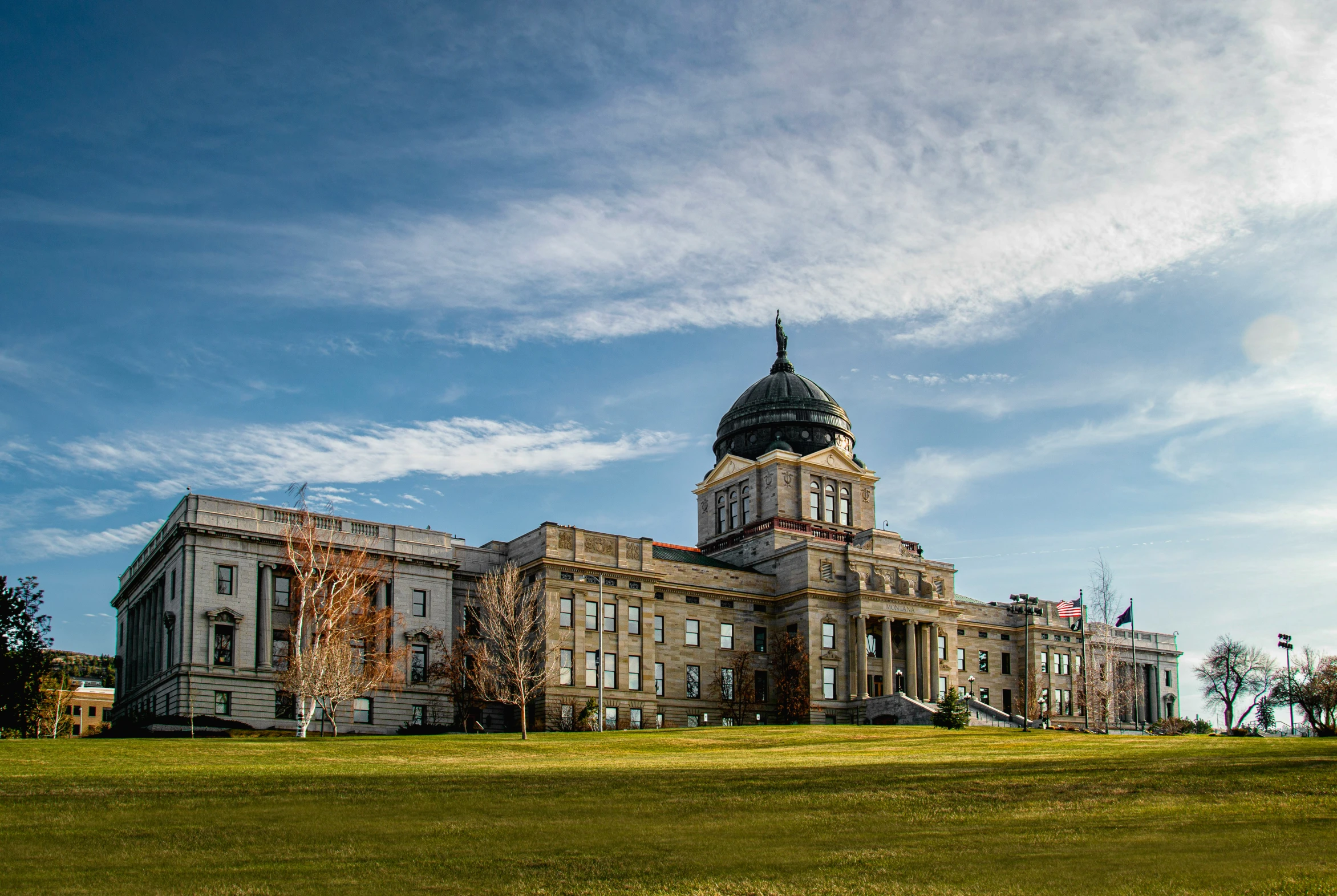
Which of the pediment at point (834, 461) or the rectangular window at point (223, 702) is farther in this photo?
the pediment at point (834, 461)

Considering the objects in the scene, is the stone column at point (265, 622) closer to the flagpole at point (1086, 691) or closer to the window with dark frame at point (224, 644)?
the window with dark frame at point (224, 644)

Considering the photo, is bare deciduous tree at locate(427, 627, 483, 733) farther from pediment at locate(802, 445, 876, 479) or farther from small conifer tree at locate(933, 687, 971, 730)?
pediment at locate(802, 445, 876, 479)

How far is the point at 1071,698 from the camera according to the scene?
336ft

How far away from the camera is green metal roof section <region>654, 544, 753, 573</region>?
281 ft

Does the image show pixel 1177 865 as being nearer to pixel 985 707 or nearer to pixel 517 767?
pixel 517 767

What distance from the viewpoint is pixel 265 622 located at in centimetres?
6644

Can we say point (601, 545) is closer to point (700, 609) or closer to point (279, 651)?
point (700, 609)

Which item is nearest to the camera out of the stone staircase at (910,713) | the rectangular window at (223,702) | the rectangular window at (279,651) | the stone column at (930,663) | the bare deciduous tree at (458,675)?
the rectangular window at (223,702)

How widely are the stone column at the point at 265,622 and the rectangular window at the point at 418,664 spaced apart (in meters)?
7.58

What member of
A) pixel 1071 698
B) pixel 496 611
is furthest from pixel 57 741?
pixel 1071 698

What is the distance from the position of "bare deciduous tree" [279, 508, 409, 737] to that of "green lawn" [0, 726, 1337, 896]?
17480mm

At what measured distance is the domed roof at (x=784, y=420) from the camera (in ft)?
318

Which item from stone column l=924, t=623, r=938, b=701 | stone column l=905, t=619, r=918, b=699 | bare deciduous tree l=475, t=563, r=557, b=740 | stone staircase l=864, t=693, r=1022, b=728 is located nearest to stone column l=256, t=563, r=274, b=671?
bare deciduous tree l=475, t=563, r=557, b=740

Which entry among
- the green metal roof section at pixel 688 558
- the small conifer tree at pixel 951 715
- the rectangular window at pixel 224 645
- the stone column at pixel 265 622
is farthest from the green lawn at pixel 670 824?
the green metal roof section at pixel 688 558
